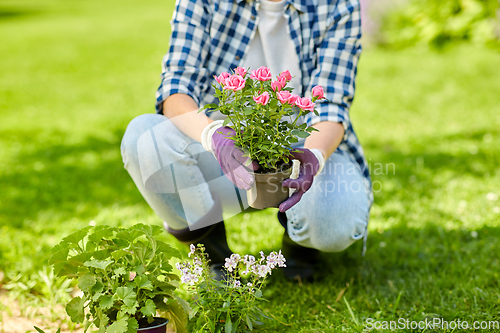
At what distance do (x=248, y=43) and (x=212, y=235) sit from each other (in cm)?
78

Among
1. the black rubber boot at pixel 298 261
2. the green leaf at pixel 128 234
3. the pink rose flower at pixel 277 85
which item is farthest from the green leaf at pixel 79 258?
the black rubber boot at pixel 298 261

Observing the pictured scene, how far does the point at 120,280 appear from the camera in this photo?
1317 mm

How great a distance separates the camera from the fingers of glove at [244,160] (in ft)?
4.12

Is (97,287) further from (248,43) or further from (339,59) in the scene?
(339,59)

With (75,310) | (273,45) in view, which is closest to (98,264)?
(75,310)

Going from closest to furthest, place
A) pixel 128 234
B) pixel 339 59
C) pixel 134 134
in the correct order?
pixel 128 234 → pixel 134 134 → pixel 339 59

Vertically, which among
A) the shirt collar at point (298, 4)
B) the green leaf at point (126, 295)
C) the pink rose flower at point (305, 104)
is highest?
the shirt collar at point (298, 4)

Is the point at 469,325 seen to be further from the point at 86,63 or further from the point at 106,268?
the point at 86,63

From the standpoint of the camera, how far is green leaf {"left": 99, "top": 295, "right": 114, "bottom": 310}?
121cm

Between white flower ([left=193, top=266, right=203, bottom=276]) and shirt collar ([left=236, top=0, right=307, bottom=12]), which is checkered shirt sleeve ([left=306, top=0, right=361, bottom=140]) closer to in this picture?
shirt collar ([left=236, top=0, right=307, bottom=12])

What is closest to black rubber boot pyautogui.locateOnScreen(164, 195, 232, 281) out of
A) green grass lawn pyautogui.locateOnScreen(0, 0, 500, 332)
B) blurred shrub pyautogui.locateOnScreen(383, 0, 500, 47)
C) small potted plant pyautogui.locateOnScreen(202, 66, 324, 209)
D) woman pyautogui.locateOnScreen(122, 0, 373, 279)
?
woman pyautogui.locateOnScreen(122, 0, 373, 279)

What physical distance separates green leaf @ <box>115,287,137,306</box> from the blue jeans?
1.54 feet

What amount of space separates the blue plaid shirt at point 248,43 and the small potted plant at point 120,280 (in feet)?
2.00

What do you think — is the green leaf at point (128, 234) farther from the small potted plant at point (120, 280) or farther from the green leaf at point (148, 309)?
the green leaf at point (148, 309)
